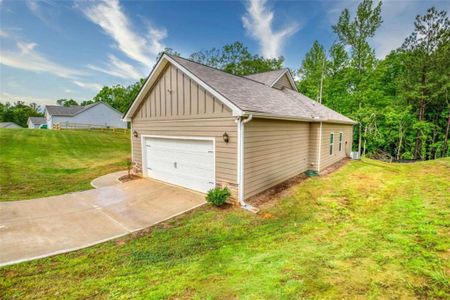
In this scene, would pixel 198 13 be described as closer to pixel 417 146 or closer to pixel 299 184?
pixel 299 184

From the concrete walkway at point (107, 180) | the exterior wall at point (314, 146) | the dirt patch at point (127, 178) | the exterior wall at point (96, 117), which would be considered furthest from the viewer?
the exterior wall at point (96, 117)

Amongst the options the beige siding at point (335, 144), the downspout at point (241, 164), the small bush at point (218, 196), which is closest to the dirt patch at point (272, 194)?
the downspout at point (241, 164)

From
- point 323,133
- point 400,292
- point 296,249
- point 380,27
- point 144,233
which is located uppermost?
point 380,27

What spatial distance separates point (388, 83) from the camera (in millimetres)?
24297

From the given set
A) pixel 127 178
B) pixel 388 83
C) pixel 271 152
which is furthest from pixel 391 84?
pixel 127 178

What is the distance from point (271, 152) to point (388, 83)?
24.6 m

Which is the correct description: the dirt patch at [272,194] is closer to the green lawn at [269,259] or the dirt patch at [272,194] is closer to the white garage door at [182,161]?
the green lawn at [269,259]

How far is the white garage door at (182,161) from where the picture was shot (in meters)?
7.65

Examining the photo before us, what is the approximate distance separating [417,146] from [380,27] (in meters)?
12.1

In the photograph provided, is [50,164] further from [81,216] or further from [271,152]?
[271,152]

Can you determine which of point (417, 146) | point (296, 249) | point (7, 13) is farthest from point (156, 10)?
point (417, 146)

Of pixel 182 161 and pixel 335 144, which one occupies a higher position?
pixel 335 144

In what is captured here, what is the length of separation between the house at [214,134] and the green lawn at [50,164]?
3.30 metres

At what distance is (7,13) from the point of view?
7645 millimetres
